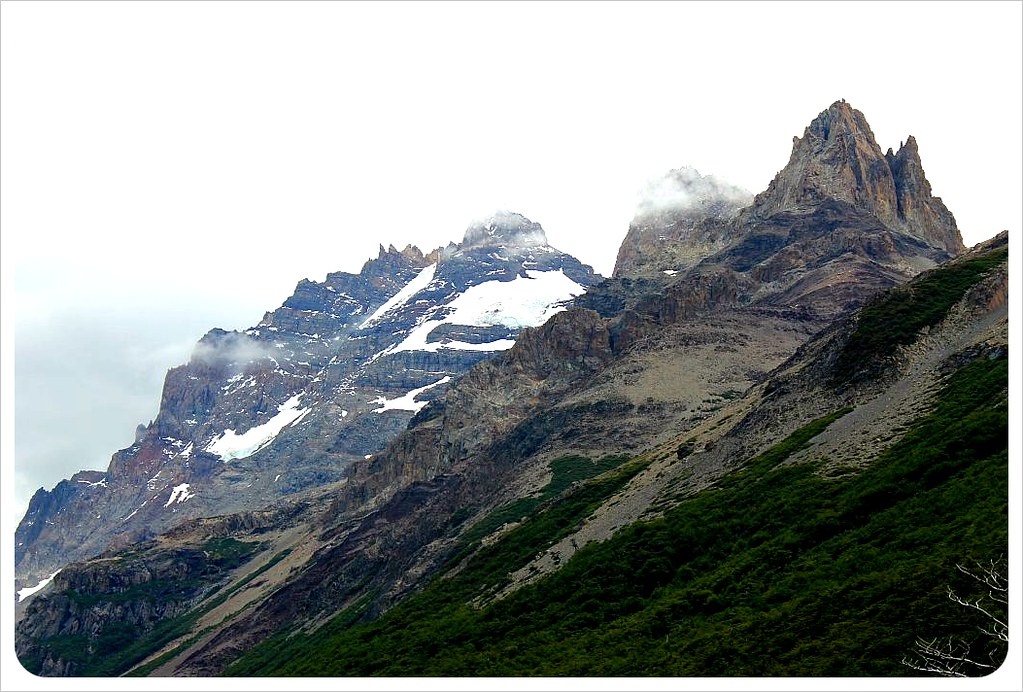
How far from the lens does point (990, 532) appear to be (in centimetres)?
5528

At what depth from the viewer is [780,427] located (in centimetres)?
11062

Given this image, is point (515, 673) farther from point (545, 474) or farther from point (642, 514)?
point (545, 474)

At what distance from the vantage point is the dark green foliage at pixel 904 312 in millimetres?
109188

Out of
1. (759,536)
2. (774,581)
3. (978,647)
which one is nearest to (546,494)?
(759,536)

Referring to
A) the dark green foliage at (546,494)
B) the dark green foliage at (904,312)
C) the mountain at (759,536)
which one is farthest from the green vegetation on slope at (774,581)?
the dark green foliage at (546,494)

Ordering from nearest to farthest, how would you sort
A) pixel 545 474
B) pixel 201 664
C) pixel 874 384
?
pixel 874 384 < pixel 545 474 < pixel 201 664

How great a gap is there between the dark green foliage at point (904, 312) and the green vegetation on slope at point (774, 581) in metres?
11.3

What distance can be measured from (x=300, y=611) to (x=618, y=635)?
418 ft

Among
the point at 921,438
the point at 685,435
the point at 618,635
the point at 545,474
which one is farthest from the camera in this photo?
the point at 545,474

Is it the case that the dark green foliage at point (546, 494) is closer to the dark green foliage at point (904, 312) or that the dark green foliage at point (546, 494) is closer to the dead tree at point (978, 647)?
the dark green foliage at point (904, 312)

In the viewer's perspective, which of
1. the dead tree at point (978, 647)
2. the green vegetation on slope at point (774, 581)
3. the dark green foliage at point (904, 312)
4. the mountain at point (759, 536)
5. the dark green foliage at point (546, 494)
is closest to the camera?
the dead tree at point (978, 647)

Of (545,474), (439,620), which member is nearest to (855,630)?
(439,620)

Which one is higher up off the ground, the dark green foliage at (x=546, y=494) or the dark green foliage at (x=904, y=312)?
the dark green foliage at (x=904, y=312)

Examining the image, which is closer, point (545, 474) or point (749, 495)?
point (749, 495)
